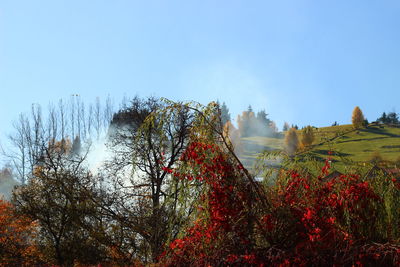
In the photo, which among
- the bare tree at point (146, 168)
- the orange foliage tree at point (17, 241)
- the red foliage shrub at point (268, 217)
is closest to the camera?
the red foliage shrub at point (268, 217)

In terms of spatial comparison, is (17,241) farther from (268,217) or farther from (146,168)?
(268,217)

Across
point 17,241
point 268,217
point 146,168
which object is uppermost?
point 146,168

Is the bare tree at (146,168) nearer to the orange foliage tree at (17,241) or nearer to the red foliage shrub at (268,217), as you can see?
the orange foliage tree at (17,241)

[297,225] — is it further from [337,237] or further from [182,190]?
[182,190]

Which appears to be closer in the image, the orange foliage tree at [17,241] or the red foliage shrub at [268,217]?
the red foliage shrub at [268,217]

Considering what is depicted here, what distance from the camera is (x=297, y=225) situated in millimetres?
5180

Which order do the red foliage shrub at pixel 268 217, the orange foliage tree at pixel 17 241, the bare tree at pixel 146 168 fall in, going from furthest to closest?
1. the orange foliage tree at pixel 17 241
2. the bare tree at pixel 146 168
3. the red foliage shrub at pixel 268 217

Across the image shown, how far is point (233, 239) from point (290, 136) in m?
86.3

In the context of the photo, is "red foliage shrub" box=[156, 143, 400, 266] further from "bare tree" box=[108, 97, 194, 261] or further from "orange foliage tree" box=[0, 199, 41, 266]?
"orange foliage tree" box=[0, 199, 41, 266]

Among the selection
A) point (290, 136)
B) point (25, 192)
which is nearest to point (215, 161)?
point (25, 192)

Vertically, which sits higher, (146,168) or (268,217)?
(146,168)

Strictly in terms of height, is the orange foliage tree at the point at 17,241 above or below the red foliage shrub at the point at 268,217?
below

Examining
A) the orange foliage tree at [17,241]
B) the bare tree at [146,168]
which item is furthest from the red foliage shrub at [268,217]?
the orange foliage tree at [17,241]

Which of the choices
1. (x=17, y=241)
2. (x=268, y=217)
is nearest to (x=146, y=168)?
(x=17, y=241)
